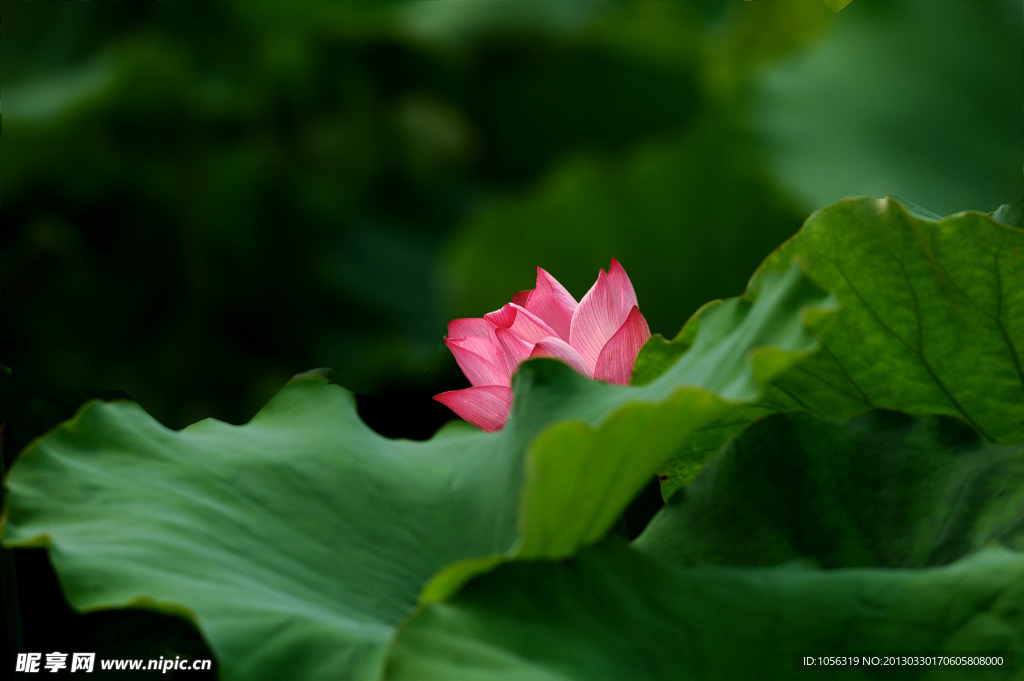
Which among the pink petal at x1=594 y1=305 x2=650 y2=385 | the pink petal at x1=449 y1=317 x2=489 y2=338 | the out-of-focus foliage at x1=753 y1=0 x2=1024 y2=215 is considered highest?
the out-of-focus foliage at x1=753 y1=0 x2=1024 y2=215

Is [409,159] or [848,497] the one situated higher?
[409,159]

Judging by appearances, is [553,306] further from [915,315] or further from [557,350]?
[915,315]

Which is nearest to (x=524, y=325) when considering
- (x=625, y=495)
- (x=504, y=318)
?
(x=504, y=318)

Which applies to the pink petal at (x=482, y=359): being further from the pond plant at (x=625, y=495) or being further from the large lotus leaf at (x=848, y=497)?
the large lotus leaf at (x=848, y=497)

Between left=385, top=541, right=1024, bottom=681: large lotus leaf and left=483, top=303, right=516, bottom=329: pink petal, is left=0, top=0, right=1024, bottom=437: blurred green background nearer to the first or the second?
left=483, top=303, right=516, bottom=329: pink petal

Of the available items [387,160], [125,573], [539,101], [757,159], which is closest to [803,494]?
[125,573]

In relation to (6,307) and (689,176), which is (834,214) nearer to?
(689,176)

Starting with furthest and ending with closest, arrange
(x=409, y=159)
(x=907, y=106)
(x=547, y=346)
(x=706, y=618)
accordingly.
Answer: (x=409, y=159), (x=907, y=106), (x=547, y=346), (x=706, y=618)

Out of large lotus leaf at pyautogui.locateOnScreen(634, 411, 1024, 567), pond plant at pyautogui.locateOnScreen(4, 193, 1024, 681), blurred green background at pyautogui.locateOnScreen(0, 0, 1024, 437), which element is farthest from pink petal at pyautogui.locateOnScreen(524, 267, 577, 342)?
blurred green background at pyautogui.locateOnScreen(0, 0, 1024, 437)
